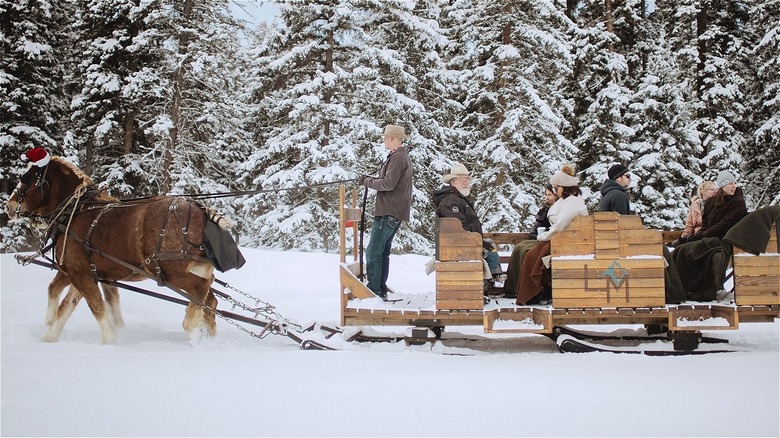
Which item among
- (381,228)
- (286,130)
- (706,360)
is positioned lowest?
(706,360)

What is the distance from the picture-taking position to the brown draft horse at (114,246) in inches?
228

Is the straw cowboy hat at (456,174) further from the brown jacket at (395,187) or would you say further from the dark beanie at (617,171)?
the dark beanie at (617,171)

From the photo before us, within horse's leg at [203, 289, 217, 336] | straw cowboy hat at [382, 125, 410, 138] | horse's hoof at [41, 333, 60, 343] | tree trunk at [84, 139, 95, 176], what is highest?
tree trunk at [84, 139, 95, 176]

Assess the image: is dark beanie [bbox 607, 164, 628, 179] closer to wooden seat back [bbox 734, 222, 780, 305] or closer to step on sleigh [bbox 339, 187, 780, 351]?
Result: step on sleigh [bbox 339, 187, 780, 351]

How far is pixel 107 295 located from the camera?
21.0 ft

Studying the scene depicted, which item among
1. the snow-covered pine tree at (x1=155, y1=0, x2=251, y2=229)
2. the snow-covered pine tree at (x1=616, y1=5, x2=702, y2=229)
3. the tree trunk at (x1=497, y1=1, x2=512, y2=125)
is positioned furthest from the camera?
the snow-covered pine tree at (x1=616, y1=5, x2=702, y2=229)

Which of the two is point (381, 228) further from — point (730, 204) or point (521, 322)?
point (730, 204)

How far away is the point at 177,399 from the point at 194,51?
654 inches

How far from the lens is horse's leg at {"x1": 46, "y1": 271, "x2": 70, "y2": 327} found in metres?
6.04

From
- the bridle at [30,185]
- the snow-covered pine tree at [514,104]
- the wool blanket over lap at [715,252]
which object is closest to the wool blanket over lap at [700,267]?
the wool blanket over lap at [715,252]

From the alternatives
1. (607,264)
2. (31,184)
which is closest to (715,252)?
(607,264)

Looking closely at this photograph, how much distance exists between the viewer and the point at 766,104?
18.8 m

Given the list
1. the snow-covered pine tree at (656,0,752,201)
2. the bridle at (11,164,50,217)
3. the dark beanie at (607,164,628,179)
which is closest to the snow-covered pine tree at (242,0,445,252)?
the snow-covered pine tree at (656,0,752,201)

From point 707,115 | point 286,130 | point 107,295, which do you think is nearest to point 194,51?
point 286,130
